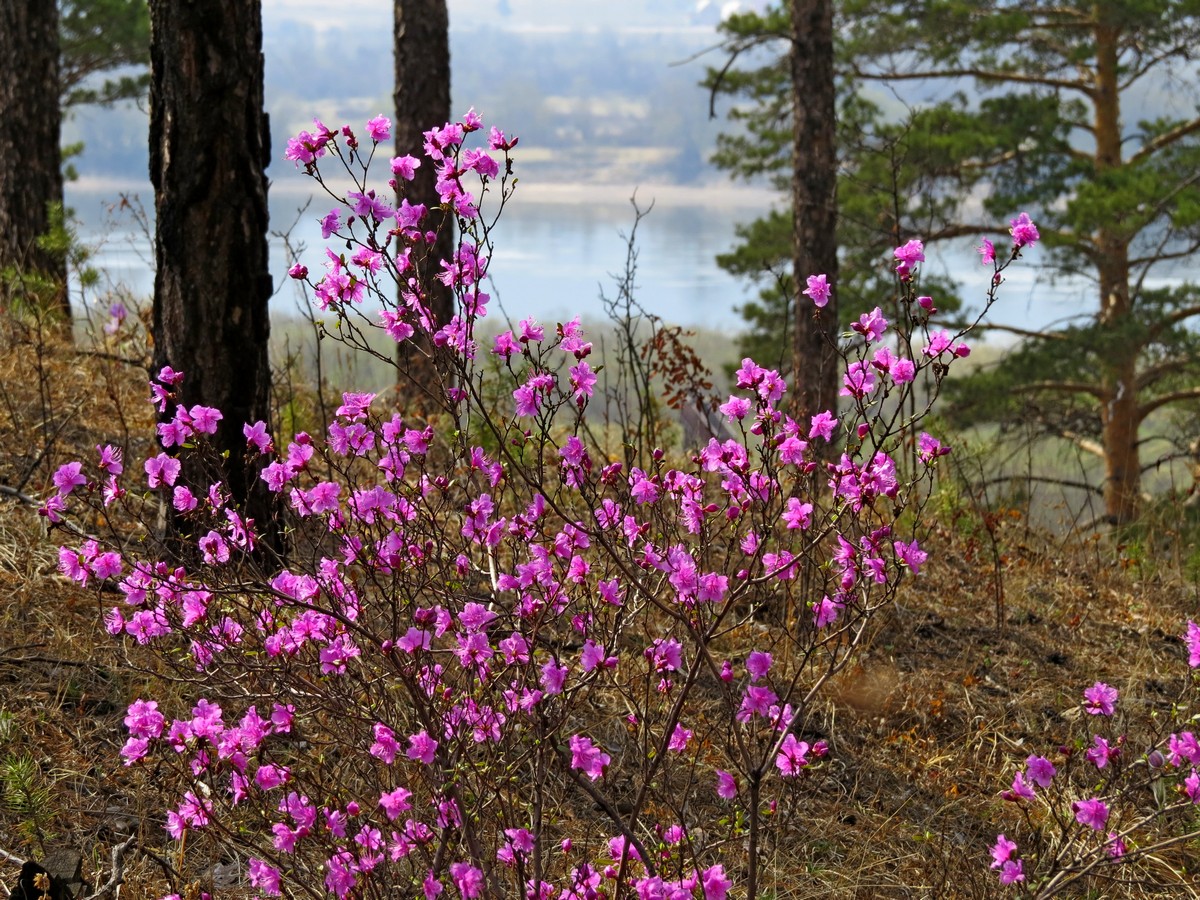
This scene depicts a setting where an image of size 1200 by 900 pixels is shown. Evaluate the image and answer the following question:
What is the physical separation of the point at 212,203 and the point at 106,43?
9819mm

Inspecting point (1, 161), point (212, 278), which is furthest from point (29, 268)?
point (212, 278)

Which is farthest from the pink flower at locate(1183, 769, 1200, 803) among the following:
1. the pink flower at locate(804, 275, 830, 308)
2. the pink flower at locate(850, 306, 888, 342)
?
the pink flower at locate(804, 275, 830, 308)

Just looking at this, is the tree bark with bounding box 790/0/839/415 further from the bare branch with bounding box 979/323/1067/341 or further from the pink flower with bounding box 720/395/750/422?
the bare branch with bounding box 979/323/1067/341

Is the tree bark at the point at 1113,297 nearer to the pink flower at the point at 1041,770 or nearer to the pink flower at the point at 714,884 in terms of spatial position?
the pink flower at the point at 1041,770

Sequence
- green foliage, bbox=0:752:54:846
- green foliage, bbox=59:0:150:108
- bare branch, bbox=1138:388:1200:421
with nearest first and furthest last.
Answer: green foliage, bbox=0:752:54:846 → green foliage, bbox=59:0:150:108 → bare branch, bbox=1138:388:1200:421

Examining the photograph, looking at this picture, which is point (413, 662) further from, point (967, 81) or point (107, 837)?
point (967, 81)

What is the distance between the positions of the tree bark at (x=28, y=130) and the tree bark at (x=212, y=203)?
136 inches

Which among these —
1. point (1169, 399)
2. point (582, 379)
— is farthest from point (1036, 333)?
point (582, 379)

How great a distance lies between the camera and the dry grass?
2.90 meters

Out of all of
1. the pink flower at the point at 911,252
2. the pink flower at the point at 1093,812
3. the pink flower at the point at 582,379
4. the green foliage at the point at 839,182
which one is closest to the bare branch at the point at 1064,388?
the green foliage at the point at 839,182

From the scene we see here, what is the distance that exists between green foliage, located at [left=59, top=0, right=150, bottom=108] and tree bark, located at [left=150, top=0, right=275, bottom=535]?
854cm

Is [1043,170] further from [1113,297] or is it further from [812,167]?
[812,167]

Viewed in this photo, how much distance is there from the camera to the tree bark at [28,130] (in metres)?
7.08

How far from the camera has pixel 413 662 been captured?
7.55 ft
